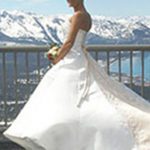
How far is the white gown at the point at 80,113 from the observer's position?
251 inches

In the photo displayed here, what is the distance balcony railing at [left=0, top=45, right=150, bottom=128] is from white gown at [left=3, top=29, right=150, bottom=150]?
7.32 feet

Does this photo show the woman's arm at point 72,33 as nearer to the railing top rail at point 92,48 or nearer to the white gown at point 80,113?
the white gown at point 80,113

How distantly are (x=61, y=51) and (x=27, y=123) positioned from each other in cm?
74

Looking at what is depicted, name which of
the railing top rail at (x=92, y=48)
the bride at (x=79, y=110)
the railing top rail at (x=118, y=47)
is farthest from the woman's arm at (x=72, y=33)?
the railing top rail at (x=118, y=47)

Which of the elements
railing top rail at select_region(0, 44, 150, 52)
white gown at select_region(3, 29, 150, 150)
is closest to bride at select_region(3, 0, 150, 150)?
white gown at select_region(3, 29, 150, 150)

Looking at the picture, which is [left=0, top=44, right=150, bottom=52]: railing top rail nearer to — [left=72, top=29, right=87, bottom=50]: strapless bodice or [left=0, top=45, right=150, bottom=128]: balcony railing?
[left=0, top=45, right=150, bottom=128]: balcony railing

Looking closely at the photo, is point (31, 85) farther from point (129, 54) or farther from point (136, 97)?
point (136, 97)

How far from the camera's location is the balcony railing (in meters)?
9.12

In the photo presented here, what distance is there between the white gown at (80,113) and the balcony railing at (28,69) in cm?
223

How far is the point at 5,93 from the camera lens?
30.2 feet

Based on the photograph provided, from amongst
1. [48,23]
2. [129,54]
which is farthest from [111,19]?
[129,54]

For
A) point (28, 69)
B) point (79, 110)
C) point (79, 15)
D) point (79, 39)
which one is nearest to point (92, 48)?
point (28, 69)

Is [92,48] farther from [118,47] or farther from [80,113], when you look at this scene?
[80,113]

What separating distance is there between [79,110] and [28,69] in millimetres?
2828
